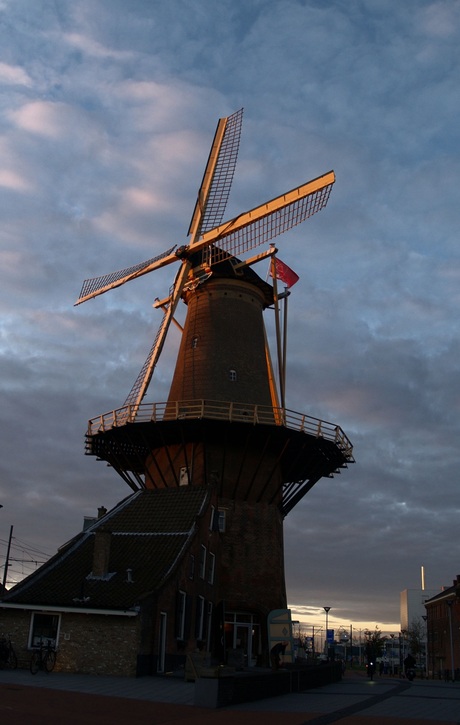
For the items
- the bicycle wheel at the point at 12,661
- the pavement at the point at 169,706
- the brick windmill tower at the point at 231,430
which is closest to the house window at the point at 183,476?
the brick windmill tower at the point at 231,430

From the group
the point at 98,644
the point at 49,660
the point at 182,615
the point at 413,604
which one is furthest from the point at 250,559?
the point at 413,604

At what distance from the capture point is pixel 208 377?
32.8 m

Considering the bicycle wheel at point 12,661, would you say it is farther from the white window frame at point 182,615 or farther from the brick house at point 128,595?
the white window frame at point 182,615


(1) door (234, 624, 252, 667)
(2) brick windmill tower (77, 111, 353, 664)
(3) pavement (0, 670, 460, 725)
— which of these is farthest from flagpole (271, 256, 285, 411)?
(3) pavement (0, 670, 460, 725)

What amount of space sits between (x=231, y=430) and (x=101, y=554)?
9.09 meters

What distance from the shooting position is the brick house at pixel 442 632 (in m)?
68.8

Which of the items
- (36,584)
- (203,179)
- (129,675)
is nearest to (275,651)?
(129,675)

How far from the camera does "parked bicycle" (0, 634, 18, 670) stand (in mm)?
21230

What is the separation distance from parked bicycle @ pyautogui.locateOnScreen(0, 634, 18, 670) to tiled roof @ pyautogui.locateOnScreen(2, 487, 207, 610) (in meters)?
1.21

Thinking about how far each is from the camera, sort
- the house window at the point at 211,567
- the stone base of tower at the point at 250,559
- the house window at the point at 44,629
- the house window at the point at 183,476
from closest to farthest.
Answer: the house window at the point at 44,629 → the house window at the point at 211,567 → the stone base of tower at the point at 250,559 → the house window at the point at 183,476

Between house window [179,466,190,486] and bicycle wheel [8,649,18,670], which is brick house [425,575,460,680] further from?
bicycle wheel [8,649,18,670]

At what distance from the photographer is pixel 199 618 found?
26.1 m

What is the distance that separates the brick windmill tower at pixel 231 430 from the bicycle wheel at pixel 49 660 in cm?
928

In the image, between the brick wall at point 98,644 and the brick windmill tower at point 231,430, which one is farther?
the brick windmill tower at point 231,430
